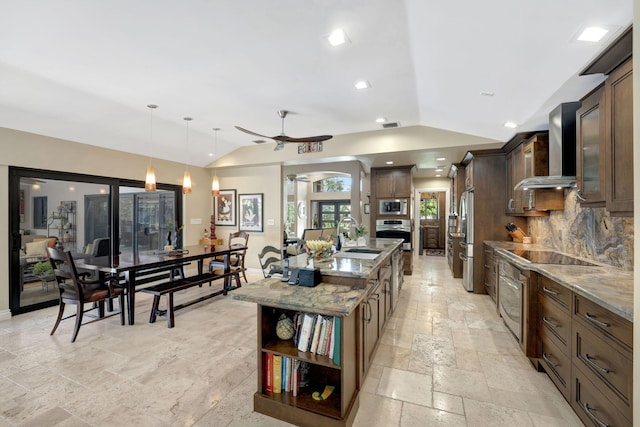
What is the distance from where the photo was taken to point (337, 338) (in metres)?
1.71

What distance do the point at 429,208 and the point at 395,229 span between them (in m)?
4.80

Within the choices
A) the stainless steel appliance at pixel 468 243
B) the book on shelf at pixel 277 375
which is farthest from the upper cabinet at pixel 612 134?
the stainless steel appliance at pixel 468 243

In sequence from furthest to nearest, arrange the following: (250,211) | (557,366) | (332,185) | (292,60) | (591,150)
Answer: (332,185), (250,211), (292,60), (591,150), (557,366)

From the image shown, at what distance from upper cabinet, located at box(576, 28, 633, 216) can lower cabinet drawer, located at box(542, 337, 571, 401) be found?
1.08m

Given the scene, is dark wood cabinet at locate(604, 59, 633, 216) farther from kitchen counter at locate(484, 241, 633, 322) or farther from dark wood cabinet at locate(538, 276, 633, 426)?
dark wood cabinet at locate(538, 276, 633, 426)

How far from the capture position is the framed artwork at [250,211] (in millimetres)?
6438

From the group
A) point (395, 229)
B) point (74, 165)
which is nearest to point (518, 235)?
point (395, 229)

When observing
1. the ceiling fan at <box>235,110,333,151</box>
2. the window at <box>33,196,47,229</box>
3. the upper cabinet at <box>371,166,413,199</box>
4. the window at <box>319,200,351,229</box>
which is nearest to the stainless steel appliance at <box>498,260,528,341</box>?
the ceiling fan at <box>235,110,333,151</box>

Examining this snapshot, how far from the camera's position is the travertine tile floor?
1.87 m

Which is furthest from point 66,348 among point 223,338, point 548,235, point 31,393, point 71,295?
point 548,235

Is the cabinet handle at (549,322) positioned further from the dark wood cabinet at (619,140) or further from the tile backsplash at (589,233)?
the dark wood cabinet at (619,140)

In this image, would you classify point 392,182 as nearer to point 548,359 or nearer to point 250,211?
point 250,211

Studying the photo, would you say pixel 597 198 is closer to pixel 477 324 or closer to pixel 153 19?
pixel 477 324

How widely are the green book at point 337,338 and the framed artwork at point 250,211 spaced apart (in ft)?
16.2
